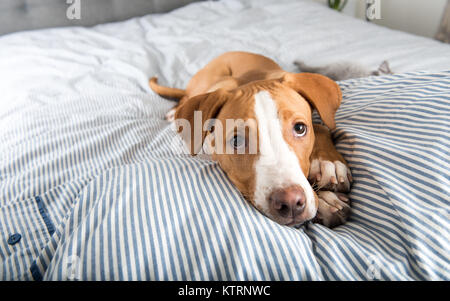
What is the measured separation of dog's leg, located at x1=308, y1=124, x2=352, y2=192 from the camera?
1062mm

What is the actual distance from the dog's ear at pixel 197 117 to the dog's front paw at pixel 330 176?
1.56 ft

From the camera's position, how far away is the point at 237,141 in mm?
1171

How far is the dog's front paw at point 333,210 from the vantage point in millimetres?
992

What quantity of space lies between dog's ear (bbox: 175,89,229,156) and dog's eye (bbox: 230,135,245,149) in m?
0.15

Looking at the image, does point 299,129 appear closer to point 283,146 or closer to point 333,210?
point 283,146

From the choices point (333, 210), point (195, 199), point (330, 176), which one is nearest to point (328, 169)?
point (330, 176)

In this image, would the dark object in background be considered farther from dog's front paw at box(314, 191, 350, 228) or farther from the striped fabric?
dog's front paw at box(314, 191, 350, 228)

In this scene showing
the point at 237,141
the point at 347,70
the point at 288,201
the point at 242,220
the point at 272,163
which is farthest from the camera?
the point at 347,70

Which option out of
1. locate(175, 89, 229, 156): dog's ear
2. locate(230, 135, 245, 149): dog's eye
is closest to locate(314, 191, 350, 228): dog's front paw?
locate(230, 135, 245, 149): dog's eye

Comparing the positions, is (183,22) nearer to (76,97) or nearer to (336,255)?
(76,97)

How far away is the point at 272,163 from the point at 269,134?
0.12 metres

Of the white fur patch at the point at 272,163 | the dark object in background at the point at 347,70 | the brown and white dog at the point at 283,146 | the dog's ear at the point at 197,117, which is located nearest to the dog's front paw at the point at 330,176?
the brown and white dog at the point at 283,146

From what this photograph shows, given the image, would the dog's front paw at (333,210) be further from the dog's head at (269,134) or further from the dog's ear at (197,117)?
the dog's ear at (197,117)

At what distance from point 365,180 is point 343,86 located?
66 cm
